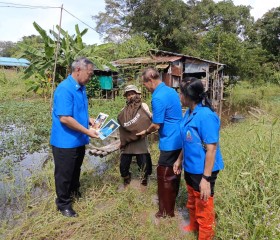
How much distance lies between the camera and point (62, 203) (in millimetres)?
3168

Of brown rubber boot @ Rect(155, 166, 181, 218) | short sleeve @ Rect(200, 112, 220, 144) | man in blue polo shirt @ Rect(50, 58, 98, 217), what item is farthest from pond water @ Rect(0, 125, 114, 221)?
short sleeve @ Rect(200, 112, 220, 144)

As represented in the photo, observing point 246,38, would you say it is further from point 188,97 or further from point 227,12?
point 188,97

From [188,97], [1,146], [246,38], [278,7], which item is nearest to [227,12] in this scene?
[246,38]

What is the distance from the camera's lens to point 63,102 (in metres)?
2.84

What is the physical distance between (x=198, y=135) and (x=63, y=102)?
1.41 m

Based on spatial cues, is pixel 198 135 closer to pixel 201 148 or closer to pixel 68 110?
pixel 201 148

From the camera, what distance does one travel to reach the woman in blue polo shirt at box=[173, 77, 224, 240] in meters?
2.24

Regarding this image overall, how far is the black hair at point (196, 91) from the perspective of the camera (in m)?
2.34

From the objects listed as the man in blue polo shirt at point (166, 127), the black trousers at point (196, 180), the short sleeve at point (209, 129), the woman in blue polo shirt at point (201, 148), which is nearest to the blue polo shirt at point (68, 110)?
the man in blue polo shirt at point (166, 127)

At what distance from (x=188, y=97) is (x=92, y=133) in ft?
Result: 3.91

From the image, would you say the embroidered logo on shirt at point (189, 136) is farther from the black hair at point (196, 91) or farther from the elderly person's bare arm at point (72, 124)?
the elderly person's bare arm at point (72, 124)

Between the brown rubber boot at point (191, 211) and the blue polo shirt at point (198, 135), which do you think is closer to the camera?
the blue polo shirt at point (198, 135)

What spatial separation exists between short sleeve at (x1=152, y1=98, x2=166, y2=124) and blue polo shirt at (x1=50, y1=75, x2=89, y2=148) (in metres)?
0.81

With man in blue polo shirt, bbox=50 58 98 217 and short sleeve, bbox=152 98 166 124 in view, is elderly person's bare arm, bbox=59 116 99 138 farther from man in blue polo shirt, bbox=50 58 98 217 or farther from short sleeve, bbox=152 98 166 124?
short sleeve, bbox=152 98 166 124
